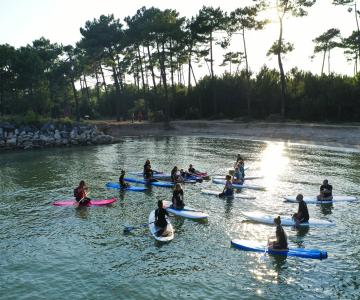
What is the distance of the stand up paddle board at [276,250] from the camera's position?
52.2 feet

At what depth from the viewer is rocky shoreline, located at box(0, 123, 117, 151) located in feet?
179

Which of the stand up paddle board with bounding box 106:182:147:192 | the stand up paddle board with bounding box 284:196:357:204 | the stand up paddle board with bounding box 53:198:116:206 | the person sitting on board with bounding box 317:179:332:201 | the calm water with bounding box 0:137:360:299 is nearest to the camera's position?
the calm water with bounding box 0:137:360:299

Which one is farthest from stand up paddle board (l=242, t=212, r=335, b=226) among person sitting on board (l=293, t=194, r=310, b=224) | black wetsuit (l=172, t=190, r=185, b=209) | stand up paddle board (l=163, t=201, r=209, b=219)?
black wetsuit (l=172, t=190, r=185, b=209)

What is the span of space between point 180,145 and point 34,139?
2093 centimetres

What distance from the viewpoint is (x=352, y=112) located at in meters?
57.6

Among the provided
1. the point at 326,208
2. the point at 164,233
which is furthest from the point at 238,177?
the point at 164,233

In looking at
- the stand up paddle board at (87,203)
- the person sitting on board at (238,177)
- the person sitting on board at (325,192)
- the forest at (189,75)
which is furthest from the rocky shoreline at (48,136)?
the person sitting on board at (325,192)

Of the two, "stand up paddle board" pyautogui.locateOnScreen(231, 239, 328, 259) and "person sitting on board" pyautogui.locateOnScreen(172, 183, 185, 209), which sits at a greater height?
"person sitting on board" pyautogui.locateOnScreen(172, 183, 185, 209)

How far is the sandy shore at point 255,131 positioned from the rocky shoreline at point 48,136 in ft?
24.4

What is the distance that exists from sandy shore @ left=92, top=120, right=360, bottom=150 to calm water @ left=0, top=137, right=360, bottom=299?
16002 millimetres

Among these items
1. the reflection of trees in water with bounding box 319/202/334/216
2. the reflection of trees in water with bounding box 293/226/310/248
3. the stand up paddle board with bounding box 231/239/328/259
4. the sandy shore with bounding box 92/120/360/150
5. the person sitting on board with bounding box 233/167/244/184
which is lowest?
the reflection of trees in water with bounding box 293/226/310/248

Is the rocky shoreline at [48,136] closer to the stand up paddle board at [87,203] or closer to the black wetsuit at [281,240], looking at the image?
the stand up paddle board at [87,203]

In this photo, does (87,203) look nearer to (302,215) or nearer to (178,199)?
(178,199)

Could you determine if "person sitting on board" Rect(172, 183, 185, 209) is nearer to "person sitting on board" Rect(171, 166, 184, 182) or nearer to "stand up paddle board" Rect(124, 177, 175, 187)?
"person sitting on board" Rect(171, 166, 184, 182)
